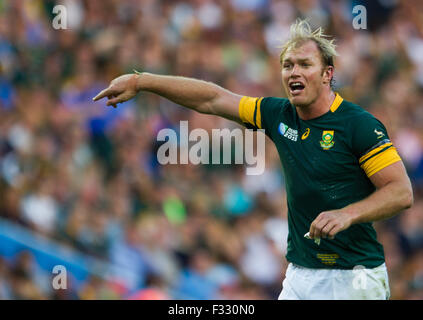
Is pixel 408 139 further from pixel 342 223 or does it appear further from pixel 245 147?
pixel 342 223

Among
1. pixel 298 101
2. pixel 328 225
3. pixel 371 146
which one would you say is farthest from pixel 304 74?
pixel 328 225

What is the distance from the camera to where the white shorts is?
476 cm

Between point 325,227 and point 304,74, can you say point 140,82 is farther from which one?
point 325,227

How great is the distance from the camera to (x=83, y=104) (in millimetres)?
10016

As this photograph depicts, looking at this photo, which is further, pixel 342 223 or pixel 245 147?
pixel 245 147

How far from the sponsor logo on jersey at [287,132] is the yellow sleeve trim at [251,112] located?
21 cm

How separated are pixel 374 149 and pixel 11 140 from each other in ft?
20.1

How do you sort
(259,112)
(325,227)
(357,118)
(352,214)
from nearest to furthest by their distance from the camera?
1. (325,227)
2. (352,214)
3. (357,118)
4. (259,112)

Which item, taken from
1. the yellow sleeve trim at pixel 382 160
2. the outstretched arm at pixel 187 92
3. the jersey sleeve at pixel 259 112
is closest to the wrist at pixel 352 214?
the yellow sleeve trim at pixel 382 160

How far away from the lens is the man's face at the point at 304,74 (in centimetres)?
484

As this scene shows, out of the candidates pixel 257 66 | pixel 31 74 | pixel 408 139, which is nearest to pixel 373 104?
pixel 408 139

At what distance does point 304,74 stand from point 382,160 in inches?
29.7

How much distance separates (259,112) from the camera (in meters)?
5.23

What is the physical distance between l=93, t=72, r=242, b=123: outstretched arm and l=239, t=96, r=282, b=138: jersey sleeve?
0.05 meters
